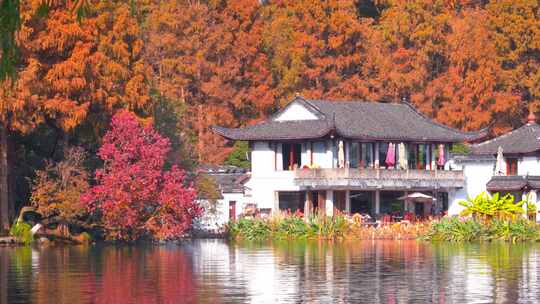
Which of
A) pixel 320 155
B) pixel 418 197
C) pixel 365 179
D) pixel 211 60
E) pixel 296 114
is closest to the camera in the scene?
pixel 365 179

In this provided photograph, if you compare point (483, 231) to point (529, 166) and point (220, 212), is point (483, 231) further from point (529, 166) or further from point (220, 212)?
point (529, 166)

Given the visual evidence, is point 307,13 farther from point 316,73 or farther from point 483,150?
point 483,150

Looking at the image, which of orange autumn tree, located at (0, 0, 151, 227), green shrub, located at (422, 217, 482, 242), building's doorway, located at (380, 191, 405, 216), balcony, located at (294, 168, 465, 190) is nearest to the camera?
orange autumn tree, located at (0, 0, 151, 227)

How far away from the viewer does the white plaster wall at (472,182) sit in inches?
3610

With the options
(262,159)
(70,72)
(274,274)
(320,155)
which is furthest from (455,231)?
(274,274)

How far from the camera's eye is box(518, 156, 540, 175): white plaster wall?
88.8 m

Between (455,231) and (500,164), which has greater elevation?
(500,164)

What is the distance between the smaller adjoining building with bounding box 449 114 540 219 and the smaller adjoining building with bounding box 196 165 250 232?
1426 cm

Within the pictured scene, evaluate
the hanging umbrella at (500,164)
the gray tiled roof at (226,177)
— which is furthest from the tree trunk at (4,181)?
the hanging umbrella at (500,164)

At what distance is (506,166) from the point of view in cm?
9025

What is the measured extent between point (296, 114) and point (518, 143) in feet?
46.0

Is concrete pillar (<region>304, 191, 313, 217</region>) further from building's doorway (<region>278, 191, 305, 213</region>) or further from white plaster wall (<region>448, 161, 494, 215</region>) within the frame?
white plaster wall (<region>448, 161, 494, 215</region>)

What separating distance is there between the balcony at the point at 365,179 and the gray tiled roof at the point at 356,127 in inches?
88.1

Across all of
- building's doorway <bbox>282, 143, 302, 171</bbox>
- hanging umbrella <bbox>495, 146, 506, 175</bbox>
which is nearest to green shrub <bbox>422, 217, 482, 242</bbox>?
hanging umbrella <bbox>495, 146, 506, 175</bbox>
